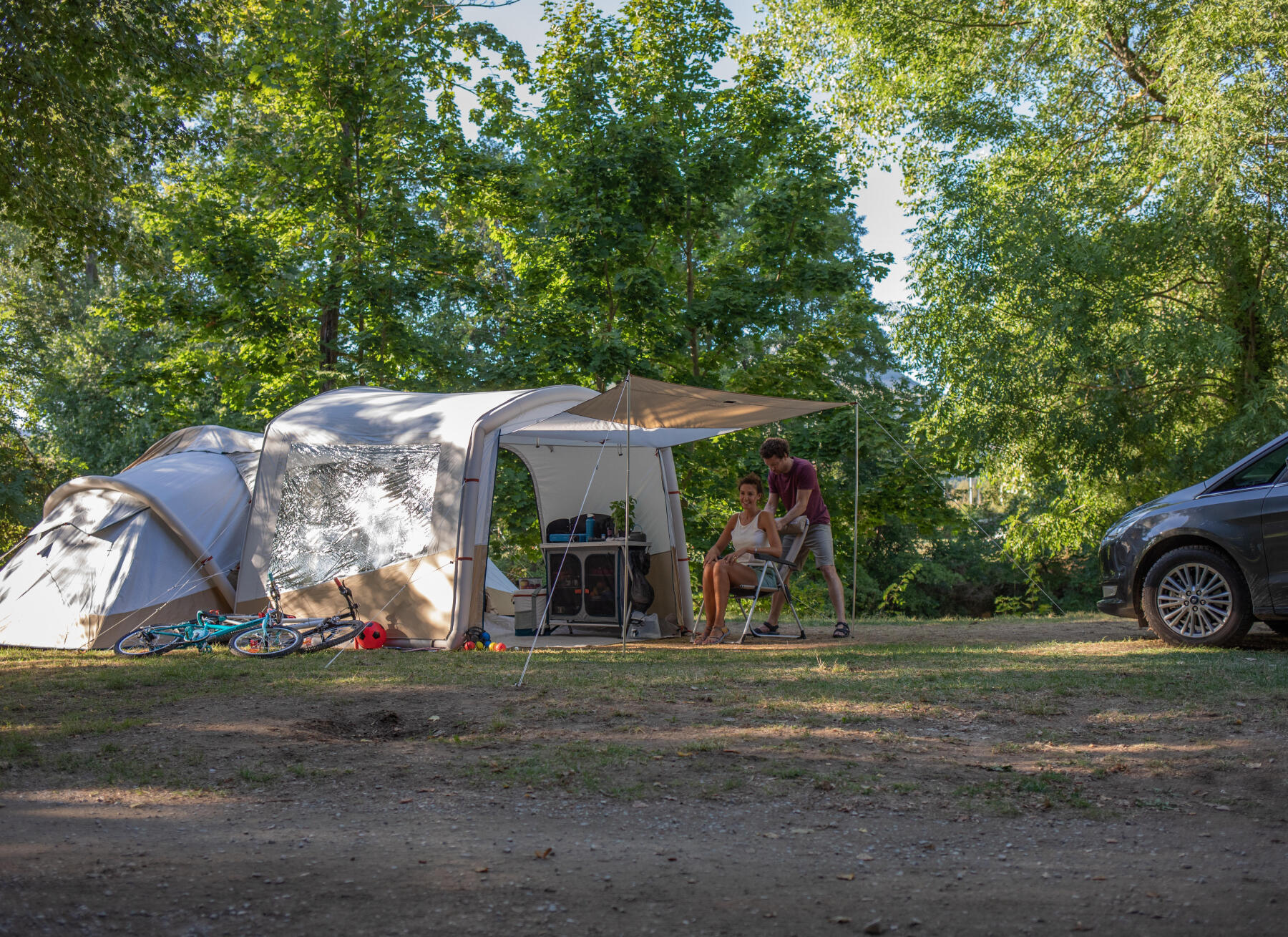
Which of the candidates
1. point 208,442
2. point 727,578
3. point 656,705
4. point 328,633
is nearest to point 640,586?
point 727,578

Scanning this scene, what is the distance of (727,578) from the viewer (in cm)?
920

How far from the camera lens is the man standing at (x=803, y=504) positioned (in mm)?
9250

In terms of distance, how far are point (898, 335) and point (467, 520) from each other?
867 cm

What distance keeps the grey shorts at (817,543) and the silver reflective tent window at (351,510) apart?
303 centimetres

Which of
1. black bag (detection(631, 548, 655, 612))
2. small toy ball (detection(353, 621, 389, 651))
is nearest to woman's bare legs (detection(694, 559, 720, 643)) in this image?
black bag (detection(631, 548, 655, 612))

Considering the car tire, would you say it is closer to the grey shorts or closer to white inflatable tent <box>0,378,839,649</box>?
the grey shorts

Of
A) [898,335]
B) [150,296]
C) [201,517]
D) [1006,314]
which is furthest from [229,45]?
[1006,314]

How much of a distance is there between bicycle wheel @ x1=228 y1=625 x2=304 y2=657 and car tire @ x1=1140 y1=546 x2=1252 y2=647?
6.44 metres

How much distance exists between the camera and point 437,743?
507 centimetres

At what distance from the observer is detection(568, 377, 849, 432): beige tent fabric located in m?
8.43

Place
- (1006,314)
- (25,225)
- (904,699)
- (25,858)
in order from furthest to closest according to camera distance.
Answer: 1. (1006,314)
2. (25,225)
3. (904,699)
4. (25,858)

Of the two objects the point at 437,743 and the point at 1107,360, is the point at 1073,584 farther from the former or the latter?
the point at 437,743

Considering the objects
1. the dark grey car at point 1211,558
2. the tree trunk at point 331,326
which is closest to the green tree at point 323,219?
the tree trunk at point 331,326

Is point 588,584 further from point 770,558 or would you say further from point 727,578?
point 770,558
